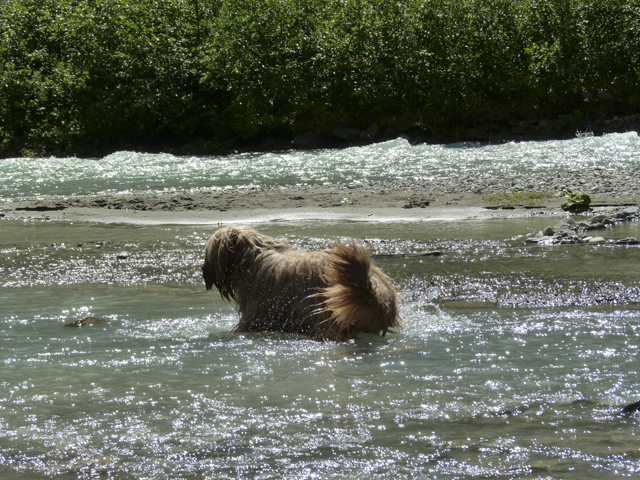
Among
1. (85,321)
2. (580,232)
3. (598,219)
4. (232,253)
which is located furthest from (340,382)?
(598,219)

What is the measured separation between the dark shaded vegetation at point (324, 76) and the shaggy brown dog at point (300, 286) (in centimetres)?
2348

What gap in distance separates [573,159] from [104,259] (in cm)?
1321

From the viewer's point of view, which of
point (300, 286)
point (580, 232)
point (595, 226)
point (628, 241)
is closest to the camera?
point (300, 286)

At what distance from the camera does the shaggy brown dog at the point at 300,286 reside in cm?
482

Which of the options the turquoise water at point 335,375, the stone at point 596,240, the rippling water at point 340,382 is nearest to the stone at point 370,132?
the turquoise water at point 335,375

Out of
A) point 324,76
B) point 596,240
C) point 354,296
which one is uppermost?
point 324,76

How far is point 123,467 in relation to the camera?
9.79 ft

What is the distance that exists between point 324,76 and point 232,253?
82.9 feet

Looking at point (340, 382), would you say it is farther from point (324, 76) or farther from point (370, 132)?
point (324, 76)

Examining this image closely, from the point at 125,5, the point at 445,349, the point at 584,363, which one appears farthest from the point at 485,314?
the point at 125,5

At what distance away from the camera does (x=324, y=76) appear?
29.8 meters

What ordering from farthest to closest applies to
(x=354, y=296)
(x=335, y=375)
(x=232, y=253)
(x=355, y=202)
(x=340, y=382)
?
(x=355, y=202), (x=232, y=253), (x=354, y=296), (x=335, y=375), (x=340, y=382)

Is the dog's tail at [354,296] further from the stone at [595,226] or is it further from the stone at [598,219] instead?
the stone at [598,219]

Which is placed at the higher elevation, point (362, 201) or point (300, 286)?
point (362, 201)
